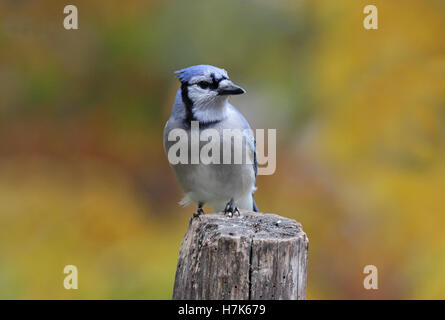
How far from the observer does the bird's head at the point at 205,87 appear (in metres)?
3.32

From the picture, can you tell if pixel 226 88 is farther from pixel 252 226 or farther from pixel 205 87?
pixel 252 226

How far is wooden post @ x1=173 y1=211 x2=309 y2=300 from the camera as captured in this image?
2.28 metres

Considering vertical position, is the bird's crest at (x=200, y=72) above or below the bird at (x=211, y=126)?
above

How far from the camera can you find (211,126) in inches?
134

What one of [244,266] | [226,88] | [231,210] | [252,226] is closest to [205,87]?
[226,88]

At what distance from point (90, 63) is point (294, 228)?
9.71 feet

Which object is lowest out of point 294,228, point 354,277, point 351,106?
point 354,277

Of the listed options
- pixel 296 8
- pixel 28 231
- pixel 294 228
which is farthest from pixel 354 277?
pixel 28 231

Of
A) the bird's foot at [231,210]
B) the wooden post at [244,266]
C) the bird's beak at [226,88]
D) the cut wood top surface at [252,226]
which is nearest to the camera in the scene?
the wooden post at [244,266]

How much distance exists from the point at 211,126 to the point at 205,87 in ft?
0.80

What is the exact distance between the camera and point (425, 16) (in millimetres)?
4348

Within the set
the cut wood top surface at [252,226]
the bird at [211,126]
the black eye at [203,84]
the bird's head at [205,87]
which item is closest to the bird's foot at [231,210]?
the bird at [211,126]

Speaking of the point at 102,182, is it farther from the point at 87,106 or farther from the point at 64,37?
the point at 64,37

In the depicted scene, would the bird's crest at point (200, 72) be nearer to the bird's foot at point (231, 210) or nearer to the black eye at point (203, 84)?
the black eye at point (203, 84)
